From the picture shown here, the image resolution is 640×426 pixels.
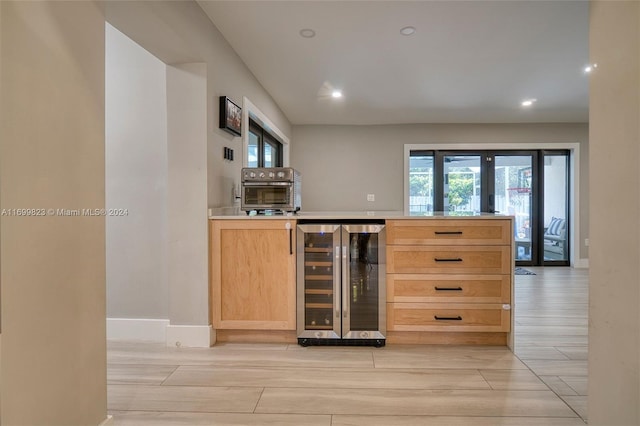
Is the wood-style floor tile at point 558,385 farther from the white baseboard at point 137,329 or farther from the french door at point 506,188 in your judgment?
the french door at point 506,188

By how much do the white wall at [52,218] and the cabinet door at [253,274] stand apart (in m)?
1.06

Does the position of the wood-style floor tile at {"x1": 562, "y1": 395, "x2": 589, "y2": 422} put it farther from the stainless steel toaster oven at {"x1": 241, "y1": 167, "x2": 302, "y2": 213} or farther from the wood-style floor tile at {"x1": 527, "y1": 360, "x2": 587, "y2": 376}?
the stainless steel toaster oven at {"x1": 241, "y1": 167, "x2": 302, "y2": 213}

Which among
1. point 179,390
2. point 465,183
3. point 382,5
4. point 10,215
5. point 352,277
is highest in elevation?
point 382,5

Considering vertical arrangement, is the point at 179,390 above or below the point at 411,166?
below

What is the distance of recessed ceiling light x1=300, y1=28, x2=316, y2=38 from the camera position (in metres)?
2.78

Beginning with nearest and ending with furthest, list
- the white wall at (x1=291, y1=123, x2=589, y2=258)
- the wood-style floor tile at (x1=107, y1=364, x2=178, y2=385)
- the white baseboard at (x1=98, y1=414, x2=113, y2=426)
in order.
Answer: the white baseboard at (x1=98, y1=414, x2=113, y2=426)
the wood-style floor tile at (x1=107, y1=364, x2=178, y2=385)
the white wall at (x1=291, y1=123, x2=589, y2=258)

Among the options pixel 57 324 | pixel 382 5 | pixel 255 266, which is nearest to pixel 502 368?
pixel 255 266

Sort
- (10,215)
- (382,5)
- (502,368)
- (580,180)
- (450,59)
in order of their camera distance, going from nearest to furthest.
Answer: (10,215)
(502,368)
(382,5)
(450,59)
(580,180)

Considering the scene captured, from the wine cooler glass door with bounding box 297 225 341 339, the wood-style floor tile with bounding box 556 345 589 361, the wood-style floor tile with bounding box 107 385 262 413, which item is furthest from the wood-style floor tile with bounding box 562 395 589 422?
the wood-style floor tile with bounding box 107 385 262 413

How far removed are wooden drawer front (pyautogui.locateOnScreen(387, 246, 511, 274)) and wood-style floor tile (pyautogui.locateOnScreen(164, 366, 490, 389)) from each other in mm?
662

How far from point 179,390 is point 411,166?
16.6 ft

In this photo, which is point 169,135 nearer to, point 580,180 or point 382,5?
point 382,5

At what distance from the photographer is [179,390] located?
75.9 inches

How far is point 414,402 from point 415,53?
2.76 metres
